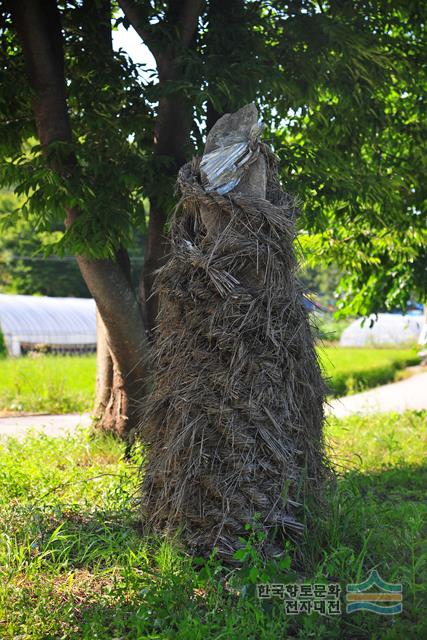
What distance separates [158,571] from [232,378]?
0.98 meters

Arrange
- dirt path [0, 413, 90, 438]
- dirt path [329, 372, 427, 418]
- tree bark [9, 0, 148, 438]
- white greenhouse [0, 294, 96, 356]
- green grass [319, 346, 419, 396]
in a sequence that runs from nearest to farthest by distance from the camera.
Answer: tree bark [9, 0, 148, 438], dirt path [0, 413, 90, 438], dirt path [329, 372, 427, 418], green grass [319, 346, 419, 396], white greenhouse [0, 294, 96, 356]

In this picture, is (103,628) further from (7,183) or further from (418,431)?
(418,431)

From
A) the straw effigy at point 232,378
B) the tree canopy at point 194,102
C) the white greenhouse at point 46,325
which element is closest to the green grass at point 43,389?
the tree canopy at point 194,102

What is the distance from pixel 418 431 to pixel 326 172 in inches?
151

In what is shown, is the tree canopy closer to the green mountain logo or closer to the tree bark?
the tree bark

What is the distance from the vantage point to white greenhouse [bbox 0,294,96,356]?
846 inches

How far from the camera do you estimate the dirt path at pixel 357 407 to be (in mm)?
8828

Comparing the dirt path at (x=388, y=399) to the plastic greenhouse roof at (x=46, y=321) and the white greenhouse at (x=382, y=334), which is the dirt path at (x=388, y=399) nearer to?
the plastic greenhouse roof at (x=46, y=321)

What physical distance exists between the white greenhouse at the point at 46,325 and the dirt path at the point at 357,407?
10741 millimetres

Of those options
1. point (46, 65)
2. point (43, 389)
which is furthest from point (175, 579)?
point (43, 389)

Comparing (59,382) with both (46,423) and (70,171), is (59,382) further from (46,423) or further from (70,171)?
(70,171)

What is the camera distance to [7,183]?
5.65 m

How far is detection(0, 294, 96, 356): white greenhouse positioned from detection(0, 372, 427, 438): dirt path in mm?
10741

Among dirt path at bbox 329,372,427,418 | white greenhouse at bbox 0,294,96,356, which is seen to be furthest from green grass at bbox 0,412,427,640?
white greenhouse at bbox 0,294,96,356
